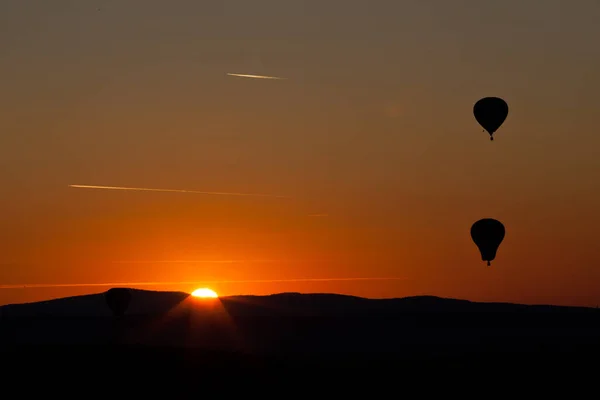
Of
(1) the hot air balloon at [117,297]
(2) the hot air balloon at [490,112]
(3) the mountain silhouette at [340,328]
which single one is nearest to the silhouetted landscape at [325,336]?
(3) the mountain silhouette at [340,328]

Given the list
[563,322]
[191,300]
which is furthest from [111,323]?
[191,300]

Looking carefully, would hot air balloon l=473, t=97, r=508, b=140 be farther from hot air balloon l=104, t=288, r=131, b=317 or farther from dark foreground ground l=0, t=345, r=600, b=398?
hot air balloon l=104, t=288, r=131, b=317

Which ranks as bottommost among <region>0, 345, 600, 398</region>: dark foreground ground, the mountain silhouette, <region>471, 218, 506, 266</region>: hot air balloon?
<region>0, 345, 600, 398</region>: dark foreground ground

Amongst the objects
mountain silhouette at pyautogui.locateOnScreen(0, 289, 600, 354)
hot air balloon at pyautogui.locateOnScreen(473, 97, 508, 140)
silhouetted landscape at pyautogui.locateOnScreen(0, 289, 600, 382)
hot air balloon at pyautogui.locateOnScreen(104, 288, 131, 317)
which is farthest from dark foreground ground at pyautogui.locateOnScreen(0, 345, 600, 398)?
hot air balloon at pyautogui.locateOnScreen(104, 288, 131, 317)

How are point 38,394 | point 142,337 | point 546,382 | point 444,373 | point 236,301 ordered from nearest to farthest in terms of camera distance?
1. point 38,394
2. point 546,382
3. point 444,373
4. point 142,337
5. point 236,301

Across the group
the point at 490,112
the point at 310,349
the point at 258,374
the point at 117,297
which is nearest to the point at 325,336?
the point at 310,349

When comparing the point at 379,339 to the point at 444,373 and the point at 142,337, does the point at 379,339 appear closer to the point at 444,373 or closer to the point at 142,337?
the point at 142,337
